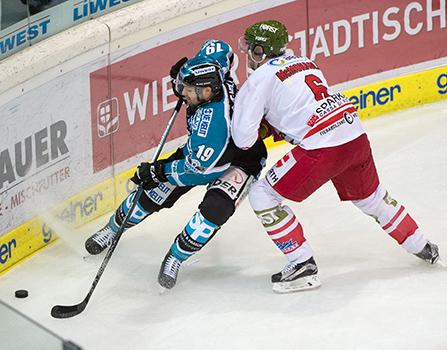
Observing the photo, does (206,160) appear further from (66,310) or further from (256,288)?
(66,310)

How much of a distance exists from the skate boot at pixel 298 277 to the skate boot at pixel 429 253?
465 mm

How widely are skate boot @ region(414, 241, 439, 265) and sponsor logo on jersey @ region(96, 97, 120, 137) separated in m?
1.63

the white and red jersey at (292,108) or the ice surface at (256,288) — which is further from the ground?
the white and red jersey at (292,108)

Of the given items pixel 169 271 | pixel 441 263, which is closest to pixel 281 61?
pixel 169 271

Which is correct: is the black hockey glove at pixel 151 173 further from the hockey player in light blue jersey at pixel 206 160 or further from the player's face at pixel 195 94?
the player's face at pixel 195 94

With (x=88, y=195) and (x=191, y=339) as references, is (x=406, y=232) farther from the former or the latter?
(x=88, y=195)

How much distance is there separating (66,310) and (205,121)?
0.94 m

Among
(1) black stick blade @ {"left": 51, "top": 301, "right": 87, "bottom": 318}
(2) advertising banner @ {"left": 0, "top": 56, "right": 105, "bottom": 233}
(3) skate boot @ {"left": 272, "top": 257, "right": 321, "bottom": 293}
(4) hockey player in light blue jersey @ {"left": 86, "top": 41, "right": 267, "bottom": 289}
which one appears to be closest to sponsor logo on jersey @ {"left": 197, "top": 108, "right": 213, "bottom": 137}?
(4) hockey player in light blue jersey @ {"left": 86, "top": 41, "right": 267, "bottom": 289}

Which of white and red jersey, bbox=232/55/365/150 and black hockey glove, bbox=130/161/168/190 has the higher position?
white and red jersey, bbox=232/55/365/150

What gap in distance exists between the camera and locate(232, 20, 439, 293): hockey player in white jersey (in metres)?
5.17

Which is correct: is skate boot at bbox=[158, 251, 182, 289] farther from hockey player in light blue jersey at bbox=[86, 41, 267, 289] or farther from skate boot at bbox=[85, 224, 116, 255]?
skate boot at bbox=[85, 224, 116, 255]

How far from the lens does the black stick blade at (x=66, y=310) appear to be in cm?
532

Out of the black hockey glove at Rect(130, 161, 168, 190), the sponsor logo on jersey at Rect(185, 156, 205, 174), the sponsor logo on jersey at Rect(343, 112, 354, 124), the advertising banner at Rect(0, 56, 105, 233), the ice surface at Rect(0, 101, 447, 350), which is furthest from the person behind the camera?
the advertising banner at Rect(0, 56, 105, 233)

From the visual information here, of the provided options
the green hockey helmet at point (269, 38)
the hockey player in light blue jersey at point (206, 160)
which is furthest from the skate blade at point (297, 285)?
the green hockey helmet at point (269, 38)
